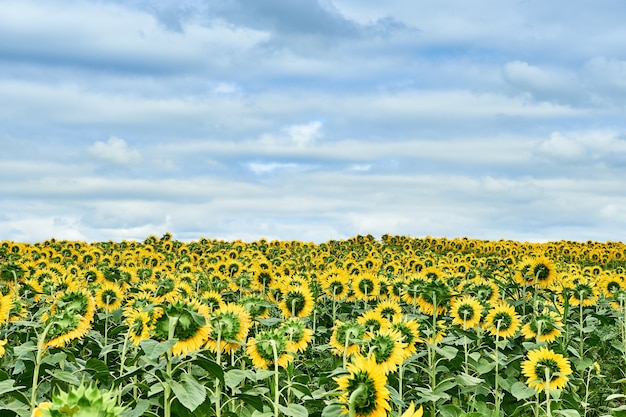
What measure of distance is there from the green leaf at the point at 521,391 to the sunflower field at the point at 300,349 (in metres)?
0.02

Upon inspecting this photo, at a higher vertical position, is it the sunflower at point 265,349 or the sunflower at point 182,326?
the sunflower at point 182,326

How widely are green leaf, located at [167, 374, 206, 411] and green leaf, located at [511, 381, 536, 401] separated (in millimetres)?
3368

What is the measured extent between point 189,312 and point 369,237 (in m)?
27.0

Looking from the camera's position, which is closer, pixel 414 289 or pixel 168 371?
pixel 168 371

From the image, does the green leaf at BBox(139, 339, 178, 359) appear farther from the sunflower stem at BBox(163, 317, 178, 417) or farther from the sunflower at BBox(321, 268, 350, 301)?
the sunflower at BBox(321, 268, 350, 301)

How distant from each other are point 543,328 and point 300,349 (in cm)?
275

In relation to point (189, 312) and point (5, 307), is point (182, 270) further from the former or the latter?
point (189, 312)

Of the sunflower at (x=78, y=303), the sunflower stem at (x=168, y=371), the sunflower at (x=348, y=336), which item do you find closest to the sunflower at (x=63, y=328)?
the sunflower at (x=78, y=303)

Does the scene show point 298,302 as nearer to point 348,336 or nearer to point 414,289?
point 414,289

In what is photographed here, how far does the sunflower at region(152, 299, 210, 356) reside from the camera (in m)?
3.43

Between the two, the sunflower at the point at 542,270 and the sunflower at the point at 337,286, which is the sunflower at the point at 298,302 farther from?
the sunflower at the point at 542,270

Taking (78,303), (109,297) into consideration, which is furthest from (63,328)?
(109,297)

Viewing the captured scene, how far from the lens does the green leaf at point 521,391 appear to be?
18.7 feet

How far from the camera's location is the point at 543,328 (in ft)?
22.5
